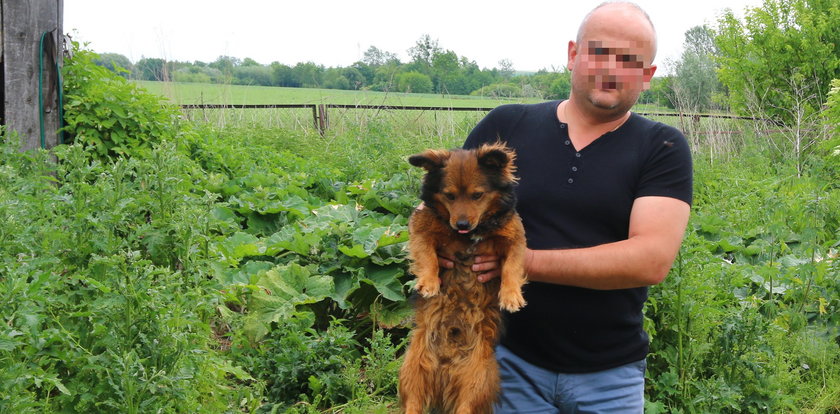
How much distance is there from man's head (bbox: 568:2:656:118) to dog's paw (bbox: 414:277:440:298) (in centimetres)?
105

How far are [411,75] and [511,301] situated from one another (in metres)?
13.2

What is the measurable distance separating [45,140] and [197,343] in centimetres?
371

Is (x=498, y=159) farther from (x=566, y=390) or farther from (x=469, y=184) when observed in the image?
(x=566, y=390)

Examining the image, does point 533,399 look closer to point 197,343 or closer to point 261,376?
point 197,343

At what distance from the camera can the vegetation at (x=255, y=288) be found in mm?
2826

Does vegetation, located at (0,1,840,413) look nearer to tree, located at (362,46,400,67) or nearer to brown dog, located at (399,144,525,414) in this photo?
brown dog, located at (399,144,525,414)

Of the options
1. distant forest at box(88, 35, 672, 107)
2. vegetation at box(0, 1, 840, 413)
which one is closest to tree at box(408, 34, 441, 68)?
distant forest at box(88, 35, 672, 107)

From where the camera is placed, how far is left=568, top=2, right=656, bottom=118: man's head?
285 cm

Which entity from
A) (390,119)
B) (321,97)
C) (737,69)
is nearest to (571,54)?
(390,119)

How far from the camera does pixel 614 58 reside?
9.32 feet

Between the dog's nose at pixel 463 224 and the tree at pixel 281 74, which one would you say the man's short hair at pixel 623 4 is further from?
the tree at pixel 281 74

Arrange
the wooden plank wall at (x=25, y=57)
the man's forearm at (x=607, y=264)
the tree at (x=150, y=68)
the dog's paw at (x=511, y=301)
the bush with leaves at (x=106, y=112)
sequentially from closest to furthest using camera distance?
the man's forearm at (x=607, y=264) → the dog's paw at (x=511, y=301) → the wooden plank wall at (x=25, y=57) → the bush with leaves at (x=106, y=112) → the tree at (x=150, y=68)

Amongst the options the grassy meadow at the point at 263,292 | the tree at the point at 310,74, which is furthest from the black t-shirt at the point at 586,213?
the tree at the point at 310,74

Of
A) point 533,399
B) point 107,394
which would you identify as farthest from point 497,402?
point 107,394
